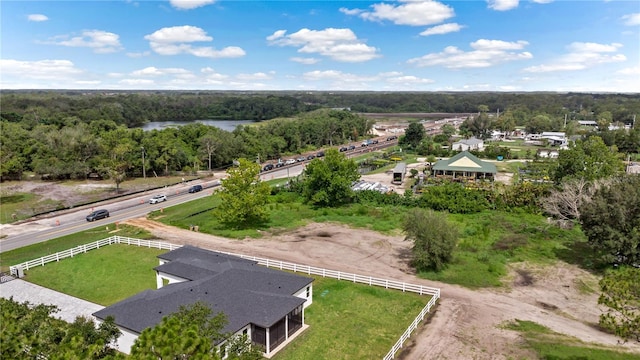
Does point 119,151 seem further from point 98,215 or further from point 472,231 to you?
point 472,231

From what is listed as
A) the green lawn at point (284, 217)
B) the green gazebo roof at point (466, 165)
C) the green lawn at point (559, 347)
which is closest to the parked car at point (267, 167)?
the green lawn at point (284, 217)

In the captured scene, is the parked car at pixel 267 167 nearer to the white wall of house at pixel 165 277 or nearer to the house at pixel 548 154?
the white wall of house at pixel 165 277

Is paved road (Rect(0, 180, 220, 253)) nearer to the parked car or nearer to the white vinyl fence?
the white vinyl fence

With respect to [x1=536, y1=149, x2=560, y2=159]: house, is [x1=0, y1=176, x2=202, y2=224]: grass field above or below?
below

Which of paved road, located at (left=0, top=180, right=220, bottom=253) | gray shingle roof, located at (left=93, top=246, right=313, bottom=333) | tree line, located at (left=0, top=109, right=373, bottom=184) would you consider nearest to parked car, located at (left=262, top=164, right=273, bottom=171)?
tree line, located at (left=0, top=109, right=373, bottom=184)

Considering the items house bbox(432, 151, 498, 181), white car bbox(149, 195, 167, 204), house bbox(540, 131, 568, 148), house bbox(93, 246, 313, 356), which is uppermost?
house bbox(540, 131, 568, 148)

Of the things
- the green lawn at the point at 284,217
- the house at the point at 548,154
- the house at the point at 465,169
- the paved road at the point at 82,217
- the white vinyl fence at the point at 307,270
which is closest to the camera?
the white vinyl fence at the point at 307,270

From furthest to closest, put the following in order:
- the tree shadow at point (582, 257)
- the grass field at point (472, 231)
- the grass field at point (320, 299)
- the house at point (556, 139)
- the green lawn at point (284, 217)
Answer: the house at point (556, 139) < the green lawn at point (284, 217) < the grass field at point (472, 231) < the tree shadow at point (582, 257) < the grass field at point (320, 299)
